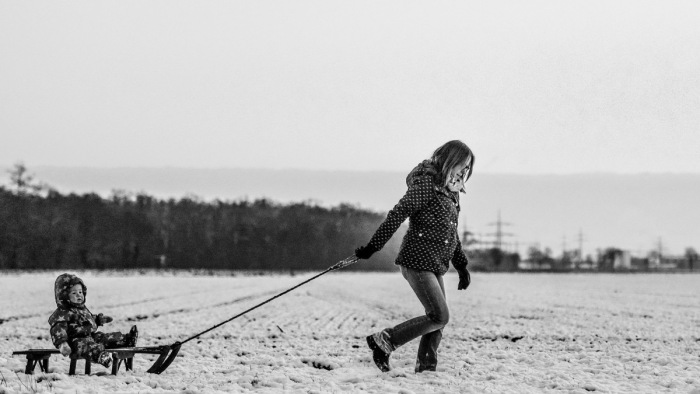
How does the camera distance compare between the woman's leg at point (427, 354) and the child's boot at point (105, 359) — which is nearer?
the child's boot at point (105, 359)

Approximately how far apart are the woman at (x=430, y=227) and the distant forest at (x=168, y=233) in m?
72.6

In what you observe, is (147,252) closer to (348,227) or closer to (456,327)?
(348,227)

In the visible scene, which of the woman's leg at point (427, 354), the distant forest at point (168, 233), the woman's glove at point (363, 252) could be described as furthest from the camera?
the distant forest at point (168, 233)

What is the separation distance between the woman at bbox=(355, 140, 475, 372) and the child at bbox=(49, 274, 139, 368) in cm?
238

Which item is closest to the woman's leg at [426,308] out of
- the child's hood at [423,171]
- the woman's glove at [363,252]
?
the woman's glove at [363,252]

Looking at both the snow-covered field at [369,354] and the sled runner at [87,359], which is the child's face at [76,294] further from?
the snow-covered field at [369,354]

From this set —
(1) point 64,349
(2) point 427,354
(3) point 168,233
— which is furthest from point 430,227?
(3) point 168,233

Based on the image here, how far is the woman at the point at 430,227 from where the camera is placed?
21.8 feet

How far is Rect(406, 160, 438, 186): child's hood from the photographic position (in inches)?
265

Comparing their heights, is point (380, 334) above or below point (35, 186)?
→ below

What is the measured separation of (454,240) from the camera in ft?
22.8

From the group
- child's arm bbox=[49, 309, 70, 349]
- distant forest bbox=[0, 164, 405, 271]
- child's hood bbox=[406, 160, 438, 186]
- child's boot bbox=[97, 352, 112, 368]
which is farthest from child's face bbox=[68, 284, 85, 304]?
distant forest bbox=[0, 164, 405, 271]

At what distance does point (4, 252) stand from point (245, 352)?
76.2 meters

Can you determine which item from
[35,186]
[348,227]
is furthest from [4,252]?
[348,227]
